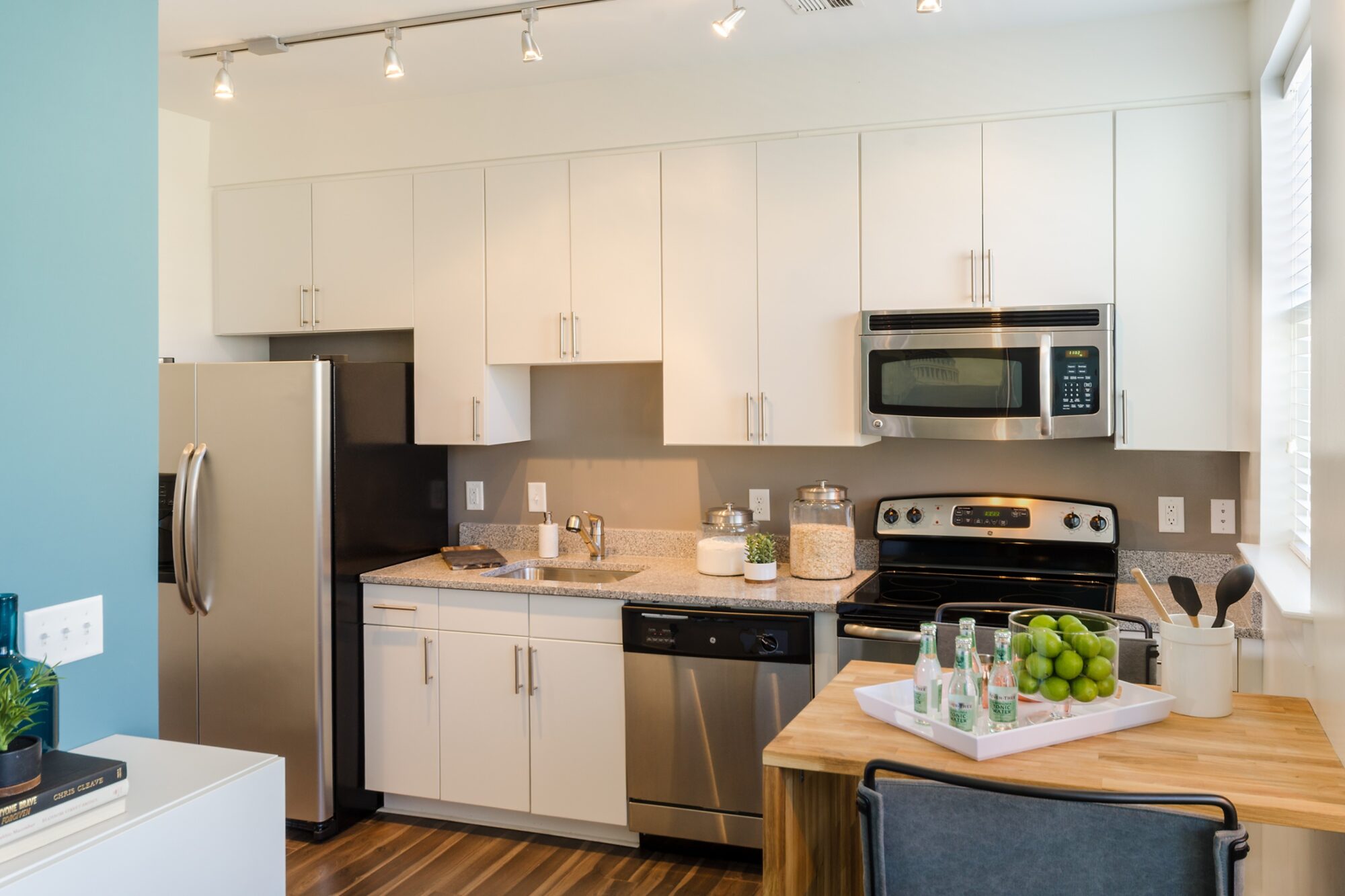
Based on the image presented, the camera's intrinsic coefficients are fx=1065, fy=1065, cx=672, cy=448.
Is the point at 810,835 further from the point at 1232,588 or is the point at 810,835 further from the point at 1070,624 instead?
the point at 1232,588

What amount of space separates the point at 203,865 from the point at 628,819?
1.81 m

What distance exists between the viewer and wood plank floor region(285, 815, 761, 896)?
3.12 m

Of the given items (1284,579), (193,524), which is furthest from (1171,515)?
(193,524)

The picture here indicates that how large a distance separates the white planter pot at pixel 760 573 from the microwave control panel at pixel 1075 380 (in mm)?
980

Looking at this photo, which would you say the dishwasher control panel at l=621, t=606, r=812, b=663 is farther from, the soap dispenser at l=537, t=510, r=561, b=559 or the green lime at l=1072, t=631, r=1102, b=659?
the green lime at l=1072, t=631, r=1102, b=659

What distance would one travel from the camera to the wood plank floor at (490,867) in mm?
3123

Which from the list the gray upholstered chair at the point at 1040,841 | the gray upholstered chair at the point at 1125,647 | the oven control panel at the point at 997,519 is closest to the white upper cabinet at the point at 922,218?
the oven control panel at the point at 997,519

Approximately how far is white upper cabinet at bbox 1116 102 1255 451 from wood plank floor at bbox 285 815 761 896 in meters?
1.82

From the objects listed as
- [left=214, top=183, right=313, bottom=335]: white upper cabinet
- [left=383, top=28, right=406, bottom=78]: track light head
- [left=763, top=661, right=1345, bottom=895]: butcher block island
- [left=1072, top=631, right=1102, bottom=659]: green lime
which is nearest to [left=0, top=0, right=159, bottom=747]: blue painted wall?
[left=383, top=28, right=406, bottom=78]: track light head

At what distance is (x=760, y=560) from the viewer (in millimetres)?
3391

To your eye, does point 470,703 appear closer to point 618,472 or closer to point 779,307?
point 618,472

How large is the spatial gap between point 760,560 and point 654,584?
344 mm

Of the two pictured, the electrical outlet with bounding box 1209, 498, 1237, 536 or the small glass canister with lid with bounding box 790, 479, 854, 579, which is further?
the small glass canister with lid with bounding box 790, 479, 854, 579

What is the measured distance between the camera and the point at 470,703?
11.6 feet
